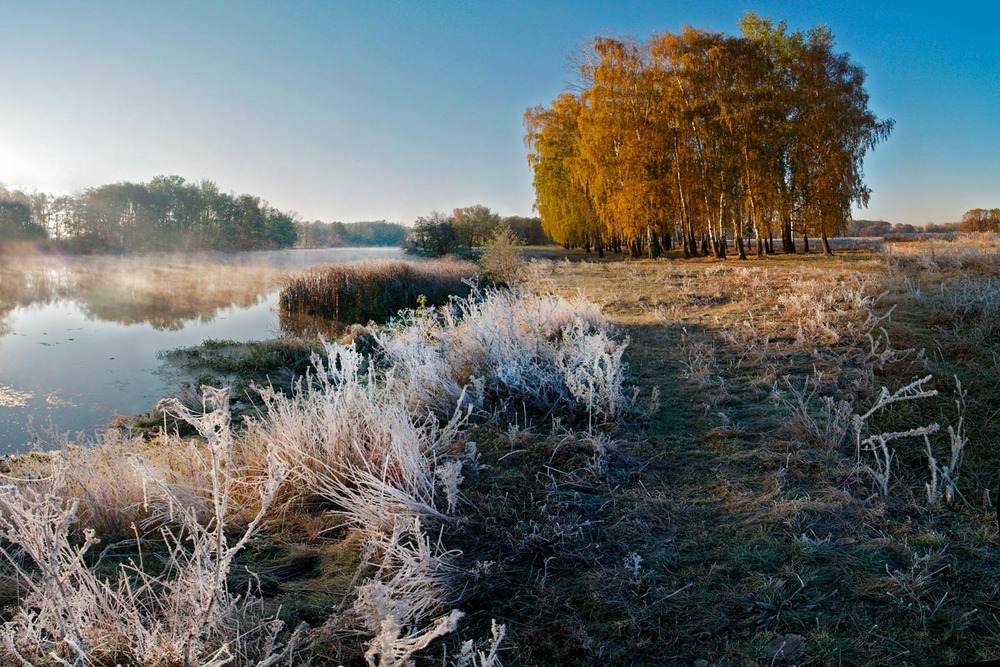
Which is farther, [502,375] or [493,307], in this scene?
[493,307]

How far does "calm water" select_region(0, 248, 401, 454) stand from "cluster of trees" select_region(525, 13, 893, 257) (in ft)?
36.1

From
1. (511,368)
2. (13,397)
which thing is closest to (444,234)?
(13,397)

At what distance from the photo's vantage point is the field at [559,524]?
1.60 m

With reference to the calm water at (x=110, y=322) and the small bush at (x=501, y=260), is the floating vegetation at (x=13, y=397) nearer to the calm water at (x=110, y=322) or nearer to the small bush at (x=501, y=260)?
the calm water at (x=110, y=322)

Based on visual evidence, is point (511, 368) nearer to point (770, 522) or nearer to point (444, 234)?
point (770, 522)

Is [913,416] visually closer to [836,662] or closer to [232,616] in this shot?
[836,662]

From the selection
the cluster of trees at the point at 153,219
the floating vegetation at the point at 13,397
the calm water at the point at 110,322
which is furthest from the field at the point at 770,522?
the cluster of trees at the point at 153,219

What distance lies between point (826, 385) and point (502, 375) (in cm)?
242

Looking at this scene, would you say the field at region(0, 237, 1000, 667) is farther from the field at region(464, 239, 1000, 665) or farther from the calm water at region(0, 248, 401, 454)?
the calm water at region(0, 248, 401, 454)

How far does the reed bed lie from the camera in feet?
55.6

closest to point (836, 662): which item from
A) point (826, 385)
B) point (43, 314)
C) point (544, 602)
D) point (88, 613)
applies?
point (544, 602)

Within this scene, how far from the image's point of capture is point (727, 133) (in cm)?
2036

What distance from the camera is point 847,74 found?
2034 centimetres

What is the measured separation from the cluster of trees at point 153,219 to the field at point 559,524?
16809 mm
